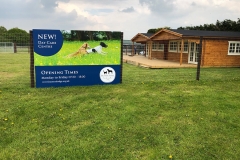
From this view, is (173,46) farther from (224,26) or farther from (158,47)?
(224,26)

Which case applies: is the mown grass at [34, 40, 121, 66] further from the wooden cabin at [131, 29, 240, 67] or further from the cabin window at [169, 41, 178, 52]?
the cabin window at [169, 41, 178, 52]

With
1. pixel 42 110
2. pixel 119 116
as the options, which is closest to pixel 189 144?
pixel 119 116

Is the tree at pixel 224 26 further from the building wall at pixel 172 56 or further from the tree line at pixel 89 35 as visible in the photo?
the tree line at pixel 89 35

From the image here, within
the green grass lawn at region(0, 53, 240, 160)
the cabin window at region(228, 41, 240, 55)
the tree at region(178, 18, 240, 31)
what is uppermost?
the tree at region(178, 18, 240, 31)

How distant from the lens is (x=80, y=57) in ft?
28.5

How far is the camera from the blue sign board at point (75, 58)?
26.7ft

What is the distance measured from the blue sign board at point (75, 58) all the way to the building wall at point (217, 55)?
11458 millimetres

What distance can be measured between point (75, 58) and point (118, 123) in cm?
405

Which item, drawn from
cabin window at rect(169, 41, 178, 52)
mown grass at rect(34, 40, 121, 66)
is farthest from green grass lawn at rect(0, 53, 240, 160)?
cabin window at rect(169, 41, 178, 52)

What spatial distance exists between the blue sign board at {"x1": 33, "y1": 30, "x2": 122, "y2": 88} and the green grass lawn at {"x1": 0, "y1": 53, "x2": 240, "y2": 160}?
54 centimetres

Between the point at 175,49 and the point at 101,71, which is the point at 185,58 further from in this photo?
the point at 101,71

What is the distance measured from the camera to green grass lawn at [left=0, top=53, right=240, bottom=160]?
4129 millimetres

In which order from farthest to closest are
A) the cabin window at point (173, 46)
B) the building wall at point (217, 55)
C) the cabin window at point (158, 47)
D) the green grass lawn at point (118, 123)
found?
the cabin window at point (158, 47), the cabin window at point (173, 46), the building wall at point (217, 55), the green grass lawn at point (118, 123)

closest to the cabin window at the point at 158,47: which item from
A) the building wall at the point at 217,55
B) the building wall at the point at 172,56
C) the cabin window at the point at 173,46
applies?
the building wall at the point at 172,56
